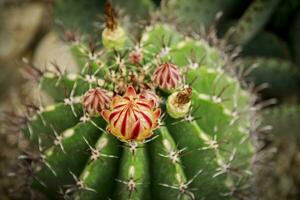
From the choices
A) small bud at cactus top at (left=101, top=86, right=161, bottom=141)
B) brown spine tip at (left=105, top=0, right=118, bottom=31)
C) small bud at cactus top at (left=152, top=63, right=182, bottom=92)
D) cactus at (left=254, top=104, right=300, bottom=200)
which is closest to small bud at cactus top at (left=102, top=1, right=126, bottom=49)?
brown spine tip at (left=105, top=0, right=118, bottom=31)

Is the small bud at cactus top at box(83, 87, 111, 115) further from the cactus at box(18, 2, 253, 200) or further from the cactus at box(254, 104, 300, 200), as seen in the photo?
the cactus at box(254, 104, 300, 200)

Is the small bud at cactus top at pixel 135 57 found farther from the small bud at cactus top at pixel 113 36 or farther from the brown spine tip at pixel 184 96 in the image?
the brown spine tip at pixel 184 96

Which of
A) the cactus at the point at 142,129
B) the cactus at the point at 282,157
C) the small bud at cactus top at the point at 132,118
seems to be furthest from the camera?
the cactus at the point at 282,157

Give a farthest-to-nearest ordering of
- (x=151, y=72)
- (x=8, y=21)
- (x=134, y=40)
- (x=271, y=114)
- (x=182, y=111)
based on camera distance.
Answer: (x=8, y=21) < (x=271, y=114) < (x=134, y=40) < (x=151, y=72) < (x=182, y=111)

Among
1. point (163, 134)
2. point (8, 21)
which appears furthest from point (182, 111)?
point (8, 21)

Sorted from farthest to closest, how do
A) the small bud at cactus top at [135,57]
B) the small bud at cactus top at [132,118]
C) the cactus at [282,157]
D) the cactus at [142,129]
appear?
1. the cactus at [282,157]
2. the small bud at cactus top at [135,57]
3. the cactus at [142,129]
4. the small bud at cactus top at [132,118]

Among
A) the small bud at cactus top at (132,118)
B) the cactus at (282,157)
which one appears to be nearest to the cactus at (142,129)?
the small bud at cactus top at (132,118)

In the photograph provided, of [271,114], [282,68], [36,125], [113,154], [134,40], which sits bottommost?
[113,154]

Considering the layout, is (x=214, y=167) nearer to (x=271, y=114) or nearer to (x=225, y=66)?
(x=225, y=66)
